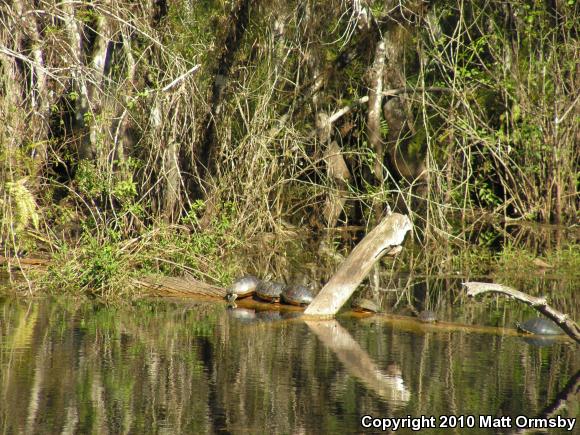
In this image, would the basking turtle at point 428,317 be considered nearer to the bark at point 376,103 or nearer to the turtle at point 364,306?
the turtle at point 364,306

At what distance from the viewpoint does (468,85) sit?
1628 centimetres

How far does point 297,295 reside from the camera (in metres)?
10.6

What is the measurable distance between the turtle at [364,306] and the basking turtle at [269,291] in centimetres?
84

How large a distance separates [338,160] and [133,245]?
195 inches

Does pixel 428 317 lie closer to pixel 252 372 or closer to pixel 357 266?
pixel 357 266

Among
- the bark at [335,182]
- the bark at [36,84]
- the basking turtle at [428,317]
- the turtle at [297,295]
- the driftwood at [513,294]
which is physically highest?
the bark at [36,84]

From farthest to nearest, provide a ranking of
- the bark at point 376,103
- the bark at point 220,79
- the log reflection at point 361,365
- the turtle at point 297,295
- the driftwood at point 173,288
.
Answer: the bark at point 376,103, the bark at point 220,79, the driftwood at point 173,288, the turtle at point 297,295, the log reflection at point 361,365

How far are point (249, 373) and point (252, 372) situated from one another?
44mm

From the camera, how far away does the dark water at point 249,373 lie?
6.31 meters

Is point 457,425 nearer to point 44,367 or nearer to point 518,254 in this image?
point 44,367

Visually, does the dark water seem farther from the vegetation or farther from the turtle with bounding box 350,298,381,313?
the vegetation

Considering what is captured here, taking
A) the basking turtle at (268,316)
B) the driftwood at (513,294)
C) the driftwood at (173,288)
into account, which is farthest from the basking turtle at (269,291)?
the driftwood at (513,294)

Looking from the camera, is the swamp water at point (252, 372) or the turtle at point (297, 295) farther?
the turtle at point (297, 295)

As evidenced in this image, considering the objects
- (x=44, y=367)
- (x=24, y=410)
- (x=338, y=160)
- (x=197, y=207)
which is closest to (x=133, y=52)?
(x=197, y=207)
